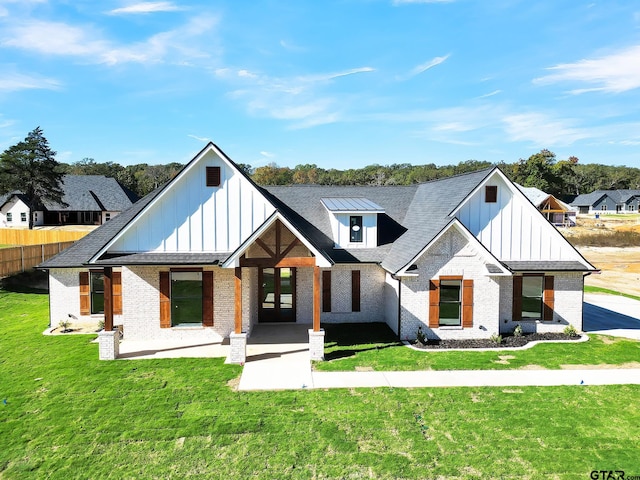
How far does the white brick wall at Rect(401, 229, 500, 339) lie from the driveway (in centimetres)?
558

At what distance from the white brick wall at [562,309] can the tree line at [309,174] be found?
152 feet

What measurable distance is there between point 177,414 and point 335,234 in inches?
417

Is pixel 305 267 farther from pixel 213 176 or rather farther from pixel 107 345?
pixel 107 345

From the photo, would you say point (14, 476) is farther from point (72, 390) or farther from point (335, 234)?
point (335, 234)

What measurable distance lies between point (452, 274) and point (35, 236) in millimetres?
42125

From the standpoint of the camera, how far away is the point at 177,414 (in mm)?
9898

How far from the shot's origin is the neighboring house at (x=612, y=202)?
103938mm

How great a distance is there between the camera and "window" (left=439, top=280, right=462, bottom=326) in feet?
52.1

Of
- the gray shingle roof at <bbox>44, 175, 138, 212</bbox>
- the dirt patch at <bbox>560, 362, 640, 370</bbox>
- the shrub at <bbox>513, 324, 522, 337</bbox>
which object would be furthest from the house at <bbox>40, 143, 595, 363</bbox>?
the gray shingle roof at <bbox>44, 175, 138, 212</bbox>

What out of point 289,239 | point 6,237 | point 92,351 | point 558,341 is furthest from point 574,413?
point 6,237

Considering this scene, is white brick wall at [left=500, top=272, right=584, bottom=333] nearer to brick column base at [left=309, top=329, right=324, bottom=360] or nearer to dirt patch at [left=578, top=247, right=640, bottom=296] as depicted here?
brick column base at [left=309, top=329, right=324, bottom=360]

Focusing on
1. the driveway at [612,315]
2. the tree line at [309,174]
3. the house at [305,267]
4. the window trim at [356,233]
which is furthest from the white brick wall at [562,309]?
the tree line at [309,174]

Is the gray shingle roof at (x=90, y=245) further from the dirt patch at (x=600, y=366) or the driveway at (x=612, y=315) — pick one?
A: the driveway at (x=612, y=315)

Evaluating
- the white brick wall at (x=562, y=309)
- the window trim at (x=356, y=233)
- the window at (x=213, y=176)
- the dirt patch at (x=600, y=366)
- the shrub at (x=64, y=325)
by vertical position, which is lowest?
the dirt patch at (x=600, y=366)
